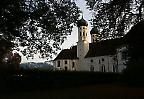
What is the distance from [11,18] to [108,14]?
632 centimetres

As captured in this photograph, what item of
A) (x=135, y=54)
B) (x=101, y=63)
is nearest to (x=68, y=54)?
(x=101, y=63)

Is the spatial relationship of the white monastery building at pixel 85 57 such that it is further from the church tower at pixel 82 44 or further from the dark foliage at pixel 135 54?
the dark foliage at pixel 135 54

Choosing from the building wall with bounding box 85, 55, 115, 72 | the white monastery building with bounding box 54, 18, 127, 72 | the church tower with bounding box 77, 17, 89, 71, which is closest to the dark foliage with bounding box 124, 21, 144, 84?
the white monastery building with bounding box 54, 18, 127, 72

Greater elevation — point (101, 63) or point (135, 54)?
point (101, 63)

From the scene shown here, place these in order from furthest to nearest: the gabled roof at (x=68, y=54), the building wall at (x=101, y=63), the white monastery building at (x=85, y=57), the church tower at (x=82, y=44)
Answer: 1. the gabled roof at (x=68, y=54)
2. the church tower at (x=82, y=44)
3. the white monastery building at (x=85, y=57)
4. the building wall at (x=101, y=63)

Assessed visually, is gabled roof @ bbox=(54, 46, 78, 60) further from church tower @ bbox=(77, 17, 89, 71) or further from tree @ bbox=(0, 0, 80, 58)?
tree @ bbox=(0, 0, 80, 58)

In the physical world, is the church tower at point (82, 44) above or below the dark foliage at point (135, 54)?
above

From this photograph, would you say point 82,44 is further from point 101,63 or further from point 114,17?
point 114,17

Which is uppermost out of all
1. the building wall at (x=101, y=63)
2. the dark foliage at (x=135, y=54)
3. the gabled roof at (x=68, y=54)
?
the gabled roof at (x=68, y=54)

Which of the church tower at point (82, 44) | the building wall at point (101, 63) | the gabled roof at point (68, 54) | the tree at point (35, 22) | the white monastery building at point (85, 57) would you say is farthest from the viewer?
the gabled roof at point (68, 54)

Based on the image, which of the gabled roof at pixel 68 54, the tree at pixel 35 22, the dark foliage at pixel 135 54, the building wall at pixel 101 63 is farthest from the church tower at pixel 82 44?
the tree at pixel 35 22

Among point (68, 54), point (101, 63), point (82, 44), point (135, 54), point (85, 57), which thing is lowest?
point (135, 54)

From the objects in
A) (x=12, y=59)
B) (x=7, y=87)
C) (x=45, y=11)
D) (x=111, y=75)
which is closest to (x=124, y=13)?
(x=45, y=11)

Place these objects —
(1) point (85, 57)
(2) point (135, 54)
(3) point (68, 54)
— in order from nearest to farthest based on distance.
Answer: (2) point (135, 54) → (1) point (85, 57) → (3) point (68, 54)
